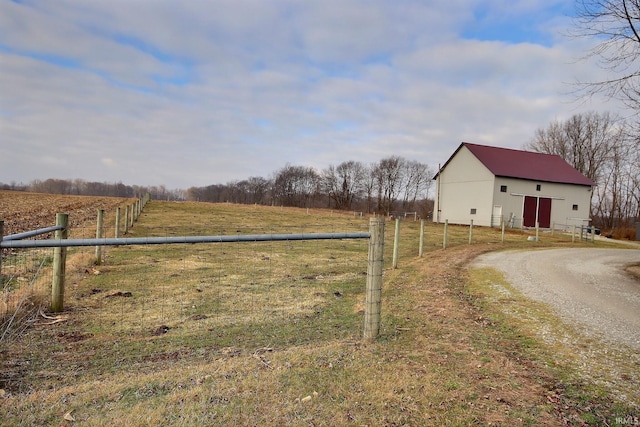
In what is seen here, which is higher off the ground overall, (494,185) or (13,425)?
(494,185)

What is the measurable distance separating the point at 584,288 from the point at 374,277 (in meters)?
6.33

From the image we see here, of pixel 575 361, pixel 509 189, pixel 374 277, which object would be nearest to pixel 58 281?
pixel 374 277

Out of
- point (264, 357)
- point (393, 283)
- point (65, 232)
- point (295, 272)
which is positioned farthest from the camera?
point (295, 272)

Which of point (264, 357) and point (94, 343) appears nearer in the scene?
point (264, 357)

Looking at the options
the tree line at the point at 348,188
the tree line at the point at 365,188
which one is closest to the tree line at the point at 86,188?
the tree line at the point at 348,188

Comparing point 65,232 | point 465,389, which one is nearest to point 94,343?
point 65,232

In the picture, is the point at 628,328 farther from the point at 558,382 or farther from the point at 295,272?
the point at 295,272

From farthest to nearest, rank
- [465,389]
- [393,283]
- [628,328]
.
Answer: [393,283] < [628,328] < [465,389]

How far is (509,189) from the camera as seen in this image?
31.9 m

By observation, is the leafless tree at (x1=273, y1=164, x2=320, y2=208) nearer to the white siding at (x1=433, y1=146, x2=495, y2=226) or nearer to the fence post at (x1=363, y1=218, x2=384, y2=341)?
→ the white siding at (x1=433, y1=146, x2=495, y2=226)

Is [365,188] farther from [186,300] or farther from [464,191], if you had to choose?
[186,300]

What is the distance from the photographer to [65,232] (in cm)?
564

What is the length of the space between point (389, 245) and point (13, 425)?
1362 cm

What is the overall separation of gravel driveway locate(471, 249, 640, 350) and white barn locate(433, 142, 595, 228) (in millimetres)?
19478
